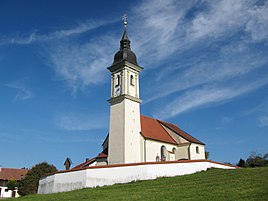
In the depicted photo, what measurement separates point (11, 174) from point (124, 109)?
3801 centimetres

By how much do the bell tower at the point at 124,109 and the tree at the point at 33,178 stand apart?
1771cm

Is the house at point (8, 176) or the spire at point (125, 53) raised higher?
the spire at point (125, 53)

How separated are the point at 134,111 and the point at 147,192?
58.7 ft

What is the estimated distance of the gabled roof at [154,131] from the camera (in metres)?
34.6

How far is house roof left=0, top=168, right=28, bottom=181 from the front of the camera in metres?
59.0

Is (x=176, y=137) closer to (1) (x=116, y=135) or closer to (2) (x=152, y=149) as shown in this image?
(2) (x=152, y=149)

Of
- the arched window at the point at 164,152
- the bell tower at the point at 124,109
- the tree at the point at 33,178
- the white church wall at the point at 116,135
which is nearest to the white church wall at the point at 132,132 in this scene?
the bell tower at the point at 124,109

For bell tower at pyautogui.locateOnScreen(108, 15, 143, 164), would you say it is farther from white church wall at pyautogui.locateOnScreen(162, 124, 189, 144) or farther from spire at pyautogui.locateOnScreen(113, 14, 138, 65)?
white church wall at pyautogui.locateOnScreen(162, 124, 189, 144)

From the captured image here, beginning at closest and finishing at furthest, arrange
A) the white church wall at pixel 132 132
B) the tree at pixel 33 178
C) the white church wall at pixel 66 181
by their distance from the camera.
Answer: the white church wall at pixel 66 181 < the white church wall at pixel 132 132 < the tree at pixel 33 178

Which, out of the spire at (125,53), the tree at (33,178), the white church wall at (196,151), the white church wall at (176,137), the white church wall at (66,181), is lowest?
the white church wall at (66,181)

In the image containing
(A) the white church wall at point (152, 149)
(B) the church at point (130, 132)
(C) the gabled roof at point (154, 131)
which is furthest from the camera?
(C) the gabled roof at point (154, 131)

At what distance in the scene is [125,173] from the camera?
2288cm

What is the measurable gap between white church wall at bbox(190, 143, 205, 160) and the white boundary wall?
1203 centimetres

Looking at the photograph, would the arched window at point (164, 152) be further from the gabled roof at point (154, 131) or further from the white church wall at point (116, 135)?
the white church wall at point (116, 135)
